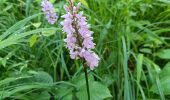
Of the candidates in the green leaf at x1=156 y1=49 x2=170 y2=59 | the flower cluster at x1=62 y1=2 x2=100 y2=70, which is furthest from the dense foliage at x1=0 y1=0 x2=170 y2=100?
the flower cluster at x1=62 y1=2 x2=100 y2=70

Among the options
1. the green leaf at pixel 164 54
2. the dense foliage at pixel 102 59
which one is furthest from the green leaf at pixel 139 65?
the green leaf at pixel 164 54

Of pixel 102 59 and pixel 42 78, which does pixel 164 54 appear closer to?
pixel 102 59

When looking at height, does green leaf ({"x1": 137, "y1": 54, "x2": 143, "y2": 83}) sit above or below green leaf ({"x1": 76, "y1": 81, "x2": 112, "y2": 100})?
above

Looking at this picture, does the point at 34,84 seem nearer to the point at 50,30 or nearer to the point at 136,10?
the point at 50,30

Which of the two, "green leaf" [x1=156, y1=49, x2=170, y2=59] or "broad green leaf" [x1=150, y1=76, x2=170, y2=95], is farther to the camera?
"green leaf" [x1=156, y1=49, x2=170, y2=59]

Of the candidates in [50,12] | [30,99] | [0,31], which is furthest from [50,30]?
[0,31]

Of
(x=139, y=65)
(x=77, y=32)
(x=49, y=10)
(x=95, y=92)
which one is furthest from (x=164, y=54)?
(x=77, y=32)

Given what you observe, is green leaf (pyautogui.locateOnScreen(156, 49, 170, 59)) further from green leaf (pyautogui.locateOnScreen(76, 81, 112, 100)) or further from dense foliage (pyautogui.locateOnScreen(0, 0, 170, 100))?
green leaf (pyautogui.locateOnScreen(76, 81, 112, 100))
